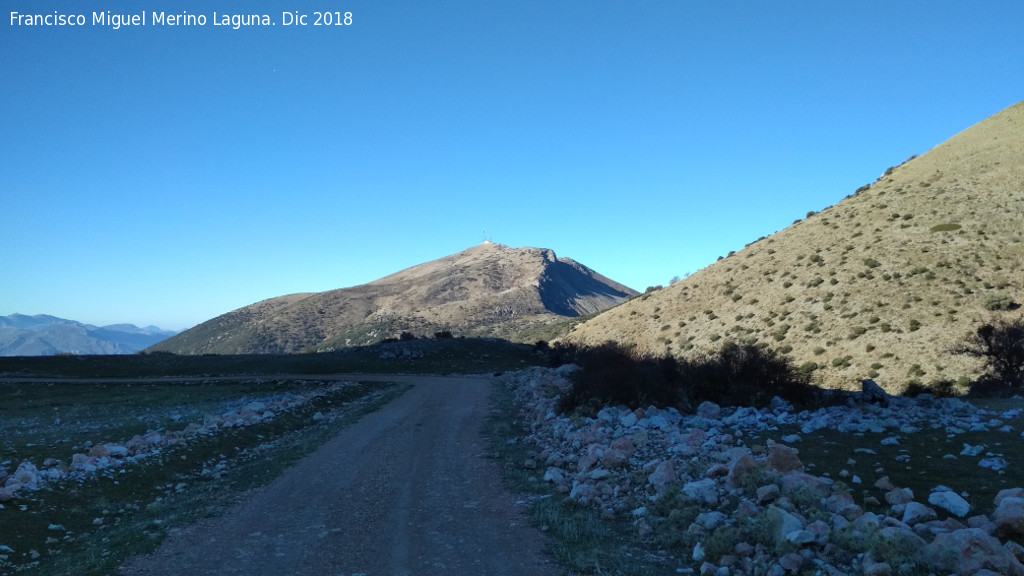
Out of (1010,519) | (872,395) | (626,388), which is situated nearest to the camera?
(1010,519)

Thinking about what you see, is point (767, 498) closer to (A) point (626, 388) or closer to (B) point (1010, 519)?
(B) point (1010, 519)

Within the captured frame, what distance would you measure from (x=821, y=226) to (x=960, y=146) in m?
19.4

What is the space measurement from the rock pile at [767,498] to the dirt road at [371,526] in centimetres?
172

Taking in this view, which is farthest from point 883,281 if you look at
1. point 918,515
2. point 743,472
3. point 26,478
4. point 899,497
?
point 26,478

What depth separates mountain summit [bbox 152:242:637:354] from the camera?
134375 millimetres

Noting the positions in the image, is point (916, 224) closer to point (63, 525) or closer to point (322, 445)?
point (322, 445)

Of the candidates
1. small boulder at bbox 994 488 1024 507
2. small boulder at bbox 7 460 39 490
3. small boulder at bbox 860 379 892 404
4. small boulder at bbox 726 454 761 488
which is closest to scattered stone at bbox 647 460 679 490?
small boulder at bbox 726 454 761 488

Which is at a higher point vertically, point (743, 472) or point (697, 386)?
point (697, 386)

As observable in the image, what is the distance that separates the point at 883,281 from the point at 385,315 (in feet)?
436

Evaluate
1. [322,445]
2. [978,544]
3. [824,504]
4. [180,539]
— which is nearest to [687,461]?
[824,504]

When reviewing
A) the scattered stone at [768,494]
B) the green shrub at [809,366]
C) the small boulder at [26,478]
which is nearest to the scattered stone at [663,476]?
the scattered stone at [768,494]

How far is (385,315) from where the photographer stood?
157250mm

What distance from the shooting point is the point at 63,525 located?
9461mm

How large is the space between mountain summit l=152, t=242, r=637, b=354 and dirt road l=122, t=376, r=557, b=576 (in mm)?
92228
